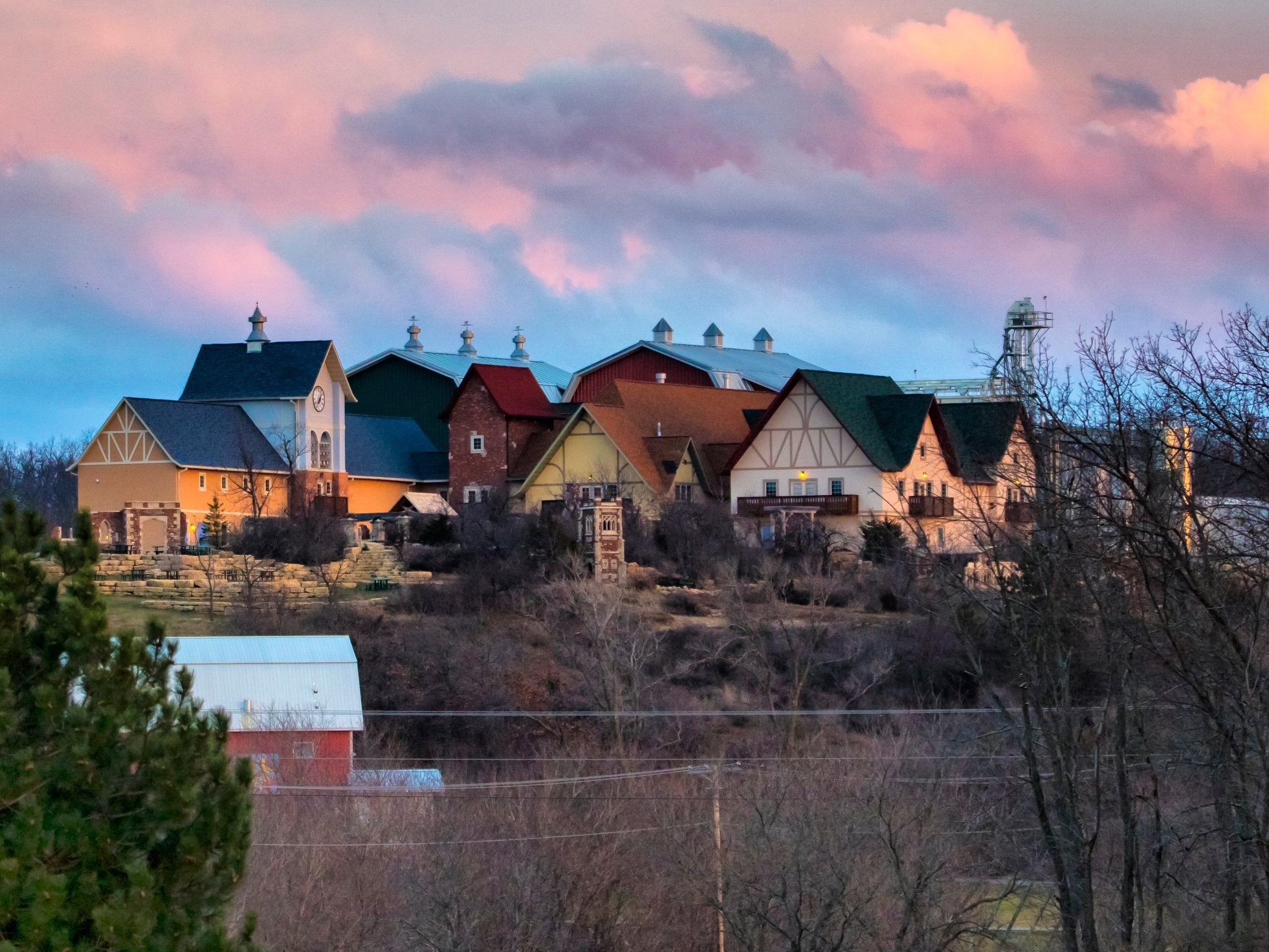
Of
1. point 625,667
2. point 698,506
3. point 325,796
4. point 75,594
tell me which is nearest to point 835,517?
point 698,506

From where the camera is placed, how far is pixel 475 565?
176 feet

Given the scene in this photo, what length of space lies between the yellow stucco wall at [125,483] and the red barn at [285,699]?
26.7 metres

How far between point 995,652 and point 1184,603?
25280 mm

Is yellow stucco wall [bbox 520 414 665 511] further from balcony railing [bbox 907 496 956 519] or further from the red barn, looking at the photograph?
the red barn

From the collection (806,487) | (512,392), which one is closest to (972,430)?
(806,487)

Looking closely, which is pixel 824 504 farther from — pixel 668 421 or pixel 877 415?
pixel 668 421

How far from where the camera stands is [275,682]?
3716 centimetres

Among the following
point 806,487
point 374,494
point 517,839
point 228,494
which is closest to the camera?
point 517,839

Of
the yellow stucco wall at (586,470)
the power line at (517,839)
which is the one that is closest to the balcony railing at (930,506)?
the yellow stucco wall at (586,470)

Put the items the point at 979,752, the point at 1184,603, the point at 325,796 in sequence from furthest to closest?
1. the point at 979,752
2. the point at 325,796
3. the point at 1184,603

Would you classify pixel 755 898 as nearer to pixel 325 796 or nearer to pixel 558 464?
pixel 325 796

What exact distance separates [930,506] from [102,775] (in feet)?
167

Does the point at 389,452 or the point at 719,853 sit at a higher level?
the point at 389,452

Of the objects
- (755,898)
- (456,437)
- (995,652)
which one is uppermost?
(456,437)
